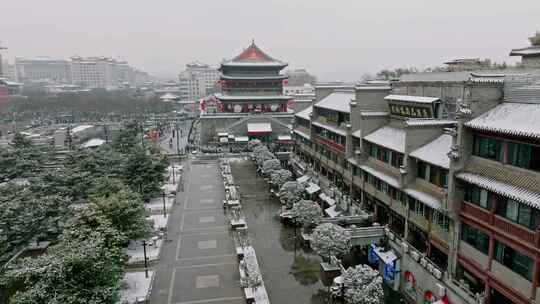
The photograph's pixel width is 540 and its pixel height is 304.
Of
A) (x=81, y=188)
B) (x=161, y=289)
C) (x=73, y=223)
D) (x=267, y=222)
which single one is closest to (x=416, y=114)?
(x=267, y=222)

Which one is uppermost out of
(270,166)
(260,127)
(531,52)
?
(531,52)

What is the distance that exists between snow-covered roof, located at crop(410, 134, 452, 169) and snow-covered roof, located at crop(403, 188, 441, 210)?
2.43 metres

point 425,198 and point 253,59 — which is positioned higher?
point 253,59

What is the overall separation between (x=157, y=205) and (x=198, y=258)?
16.1 meters

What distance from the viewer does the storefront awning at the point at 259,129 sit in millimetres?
85750

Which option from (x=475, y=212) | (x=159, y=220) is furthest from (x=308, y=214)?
(x=159, y=220)

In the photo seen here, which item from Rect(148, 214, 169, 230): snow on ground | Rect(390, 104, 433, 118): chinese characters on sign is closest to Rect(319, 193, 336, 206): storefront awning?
Rect(390, 104, 433, 118): chinese characters on sign

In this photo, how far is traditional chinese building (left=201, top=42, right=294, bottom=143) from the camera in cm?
8881

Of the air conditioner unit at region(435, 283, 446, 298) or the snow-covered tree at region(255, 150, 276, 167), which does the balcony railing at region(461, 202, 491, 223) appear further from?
the snow-covered tree at region(255, 150, 276, 167)

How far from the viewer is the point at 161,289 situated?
29.9 meters

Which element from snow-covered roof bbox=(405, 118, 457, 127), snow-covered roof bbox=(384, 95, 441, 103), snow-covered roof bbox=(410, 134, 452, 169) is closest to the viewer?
snow-covered roof bbox=(410, 134, 452, 169)

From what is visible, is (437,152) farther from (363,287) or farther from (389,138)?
(363,287)

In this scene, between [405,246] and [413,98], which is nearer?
[405,246]

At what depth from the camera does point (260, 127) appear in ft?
286
